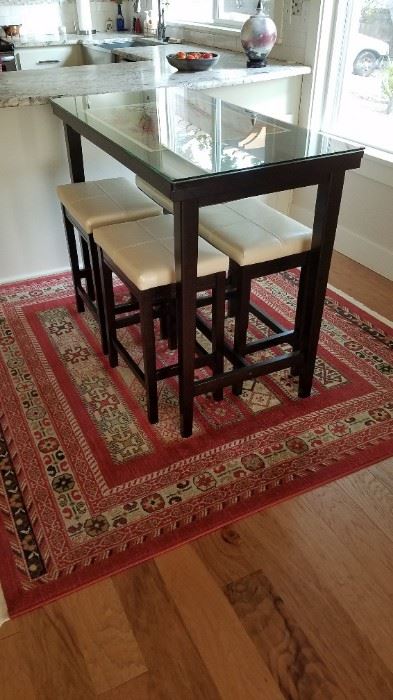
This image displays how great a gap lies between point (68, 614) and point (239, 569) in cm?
47

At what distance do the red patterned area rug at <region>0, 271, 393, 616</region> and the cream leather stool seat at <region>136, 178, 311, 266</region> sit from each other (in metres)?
0.62

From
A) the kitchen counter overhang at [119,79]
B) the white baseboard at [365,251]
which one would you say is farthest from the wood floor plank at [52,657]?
the white baseboard at [365,251]

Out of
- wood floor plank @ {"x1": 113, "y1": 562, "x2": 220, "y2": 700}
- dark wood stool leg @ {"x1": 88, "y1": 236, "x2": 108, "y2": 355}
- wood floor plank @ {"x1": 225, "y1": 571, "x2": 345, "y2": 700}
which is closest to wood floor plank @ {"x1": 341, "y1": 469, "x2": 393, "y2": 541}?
wood floor plank @ {"x1": 225, "y1": 571, "x2": 345, "y2": 700}

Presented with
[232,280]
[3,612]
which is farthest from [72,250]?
[3,612]

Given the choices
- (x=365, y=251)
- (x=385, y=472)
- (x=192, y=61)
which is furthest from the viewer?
(x=365, y=251)

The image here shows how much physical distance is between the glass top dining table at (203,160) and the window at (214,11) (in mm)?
1781

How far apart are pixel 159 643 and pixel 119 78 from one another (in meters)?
2.61

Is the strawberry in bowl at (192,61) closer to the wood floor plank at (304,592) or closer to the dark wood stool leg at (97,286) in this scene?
the dark wood stool leg at (97,286)

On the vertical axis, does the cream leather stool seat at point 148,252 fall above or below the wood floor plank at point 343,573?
above

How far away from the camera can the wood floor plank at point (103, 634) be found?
1.28m

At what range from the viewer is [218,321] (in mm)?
1908

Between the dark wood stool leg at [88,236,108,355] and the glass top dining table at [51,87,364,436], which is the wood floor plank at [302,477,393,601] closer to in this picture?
the glass top dining table at [51,87,364,436]

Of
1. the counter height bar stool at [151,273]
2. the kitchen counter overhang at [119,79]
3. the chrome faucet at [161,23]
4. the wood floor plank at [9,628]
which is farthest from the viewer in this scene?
the chrome faucet at [161,23]

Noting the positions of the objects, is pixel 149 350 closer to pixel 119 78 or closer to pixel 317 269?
pixel 317 269
